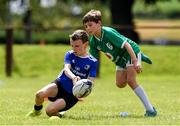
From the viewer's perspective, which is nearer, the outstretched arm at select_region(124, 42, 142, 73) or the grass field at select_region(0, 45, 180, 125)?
the grass field at select_region(0, 45, 180, 125)

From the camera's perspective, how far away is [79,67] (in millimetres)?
10641

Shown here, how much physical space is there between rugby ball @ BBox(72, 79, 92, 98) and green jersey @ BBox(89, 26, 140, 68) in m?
0.92

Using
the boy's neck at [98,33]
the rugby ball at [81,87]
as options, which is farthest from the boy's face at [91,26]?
the rugby ball at [81,87]

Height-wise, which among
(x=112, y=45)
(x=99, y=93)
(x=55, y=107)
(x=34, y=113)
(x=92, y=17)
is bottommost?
(x=99, y=93)

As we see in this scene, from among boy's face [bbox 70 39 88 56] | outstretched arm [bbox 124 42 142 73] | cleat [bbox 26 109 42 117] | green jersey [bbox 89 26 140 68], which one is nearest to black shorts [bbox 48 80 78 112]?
cleat [bbox 26 109 42 117]

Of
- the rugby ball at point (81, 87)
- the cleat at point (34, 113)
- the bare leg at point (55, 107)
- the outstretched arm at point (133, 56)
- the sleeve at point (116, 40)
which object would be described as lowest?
the cleat at point (34, 113)

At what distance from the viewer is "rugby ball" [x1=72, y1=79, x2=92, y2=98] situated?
10.1 metres

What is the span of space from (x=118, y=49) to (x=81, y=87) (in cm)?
122

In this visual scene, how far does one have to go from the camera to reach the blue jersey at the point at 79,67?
10.6m

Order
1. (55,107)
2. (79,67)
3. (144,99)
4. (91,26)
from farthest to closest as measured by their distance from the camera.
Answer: (144,99)
(91,26)
(79,67)
(55,107)

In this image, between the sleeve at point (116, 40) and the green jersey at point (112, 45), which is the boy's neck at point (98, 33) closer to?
the green jersey at point (112, 45)

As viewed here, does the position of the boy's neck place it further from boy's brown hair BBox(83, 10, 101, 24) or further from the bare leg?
the bare leg

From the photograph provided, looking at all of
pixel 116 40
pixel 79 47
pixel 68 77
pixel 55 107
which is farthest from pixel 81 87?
pixel 116 40

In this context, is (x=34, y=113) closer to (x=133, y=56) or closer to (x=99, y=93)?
(x=133, y=56)
